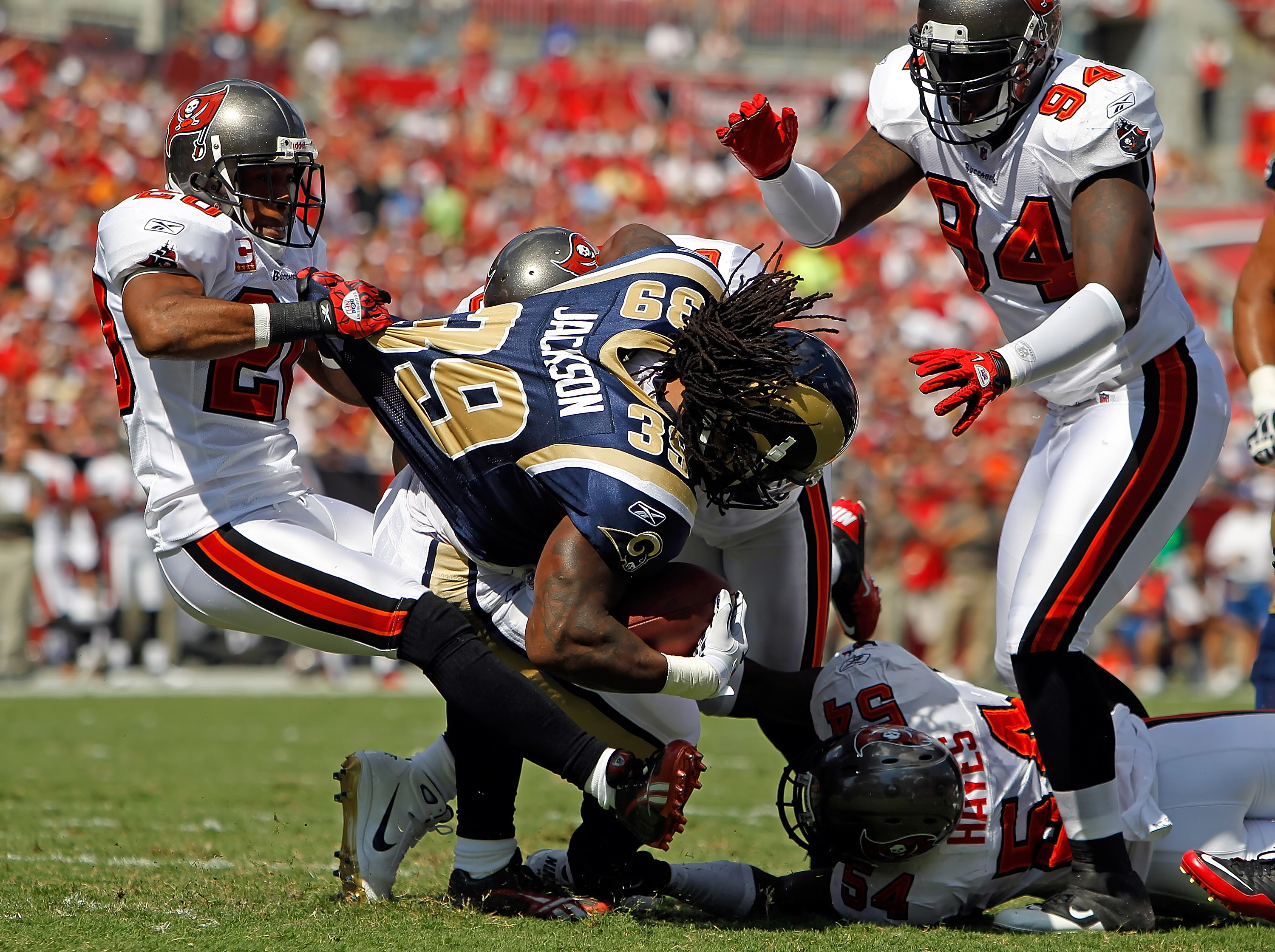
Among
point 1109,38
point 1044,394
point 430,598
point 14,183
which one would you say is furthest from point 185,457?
point 1109,38

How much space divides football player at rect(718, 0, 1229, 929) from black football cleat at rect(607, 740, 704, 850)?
2.84 feet

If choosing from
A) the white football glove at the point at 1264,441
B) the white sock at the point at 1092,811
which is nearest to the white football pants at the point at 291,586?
the white sock at the point at 1092,811

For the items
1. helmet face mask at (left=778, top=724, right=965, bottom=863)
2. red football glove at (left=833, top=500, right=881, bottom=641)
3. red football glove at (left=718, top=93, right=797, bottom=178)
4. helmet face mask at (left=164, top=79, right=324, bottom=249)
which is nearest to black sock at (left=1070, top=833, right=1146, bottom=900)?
helmet face mask at (left=778, top=724, right=965, bottom=863)

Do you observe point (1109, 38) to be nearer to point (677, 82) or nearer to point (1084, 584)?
point (677, 82)

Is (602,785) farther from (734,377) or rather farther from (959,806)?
(734,377)

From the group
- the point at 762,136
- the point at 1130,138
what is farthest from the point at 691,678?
the point at 1130,138

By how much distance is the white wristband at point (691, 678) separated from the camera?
294cm

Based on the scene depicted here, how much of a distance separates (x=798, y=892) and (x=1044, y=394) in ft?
4.36

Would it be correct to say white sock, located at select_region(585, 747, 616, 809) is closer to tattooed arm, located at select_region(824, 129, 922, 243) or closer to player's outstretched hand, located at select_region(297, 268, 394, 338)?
player's outstretched hand, located at select_region(297, 268, 394, 338)

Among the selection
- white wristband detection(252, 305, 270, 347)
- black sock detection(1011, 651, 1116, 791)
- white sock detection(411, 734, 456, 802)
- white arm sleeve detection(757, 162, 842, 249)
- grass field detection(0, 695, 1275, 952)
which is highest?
white arm sleeve detection(757, 162, 842, 249)

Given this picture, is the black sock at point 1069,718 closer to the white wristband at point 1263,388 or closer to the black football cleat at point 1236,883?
the black football cleat at point 1236,883

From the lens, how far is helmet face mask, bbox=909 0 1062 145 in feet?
10.6

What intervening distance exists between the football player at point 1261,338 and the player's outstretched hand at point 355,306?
7.34 feet

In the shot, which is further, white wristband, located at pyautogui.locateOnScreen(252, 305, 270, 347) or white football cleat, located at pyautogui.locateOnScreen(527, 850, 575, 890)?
white football cleat, located at pyautogui.locateOnScreen(527, 850, 575, 890)
